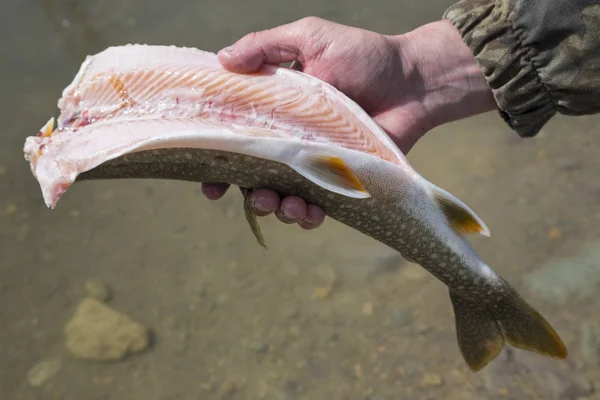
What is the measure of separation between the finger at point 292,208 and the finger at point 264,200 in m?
0.03

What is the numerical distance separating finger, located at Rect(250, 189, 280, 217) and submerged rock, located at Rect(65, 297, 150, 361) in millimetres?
3002

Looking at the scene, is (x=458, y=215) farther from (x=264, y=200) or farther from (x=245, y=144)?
(x=245, y=144)

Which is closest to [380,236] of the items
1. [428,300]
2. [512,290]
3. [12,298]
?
[512,290]

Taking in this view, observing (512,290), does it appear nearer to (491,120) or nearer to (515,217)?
(515,217)

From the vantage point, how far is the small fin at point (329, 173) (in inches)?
87.7

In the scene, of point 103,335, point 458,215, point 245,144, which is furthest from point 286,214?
point 103,335

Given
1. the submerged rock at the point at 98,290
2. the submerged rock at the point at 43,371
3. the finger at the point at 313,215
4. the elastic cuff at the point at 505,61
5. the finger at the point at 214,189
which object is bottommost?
the submerged rock at the point at 43,371

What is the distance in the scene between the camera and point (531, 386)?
4402mm

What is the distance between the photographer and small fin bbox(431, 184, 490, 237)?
8.13 ft

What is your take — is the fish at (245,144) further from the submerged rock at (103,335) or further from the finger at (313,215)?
the submerged rock at (103,335)

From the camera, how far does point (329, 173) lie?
7.36 feet

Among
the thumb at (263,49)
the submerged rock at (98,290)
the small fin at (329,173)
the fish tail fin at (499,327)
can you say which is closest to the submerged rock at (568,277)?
the fish tail fin at (499,327)

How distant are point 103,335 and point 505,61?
410 cm

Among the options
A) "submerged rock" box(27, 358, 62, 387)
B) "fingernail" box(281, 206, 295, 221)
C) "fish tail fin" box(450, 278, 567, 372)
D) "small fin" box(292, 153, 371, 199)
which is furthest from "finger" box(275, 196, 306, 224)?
"submerged rock" box(27, 358, 62, 387)
